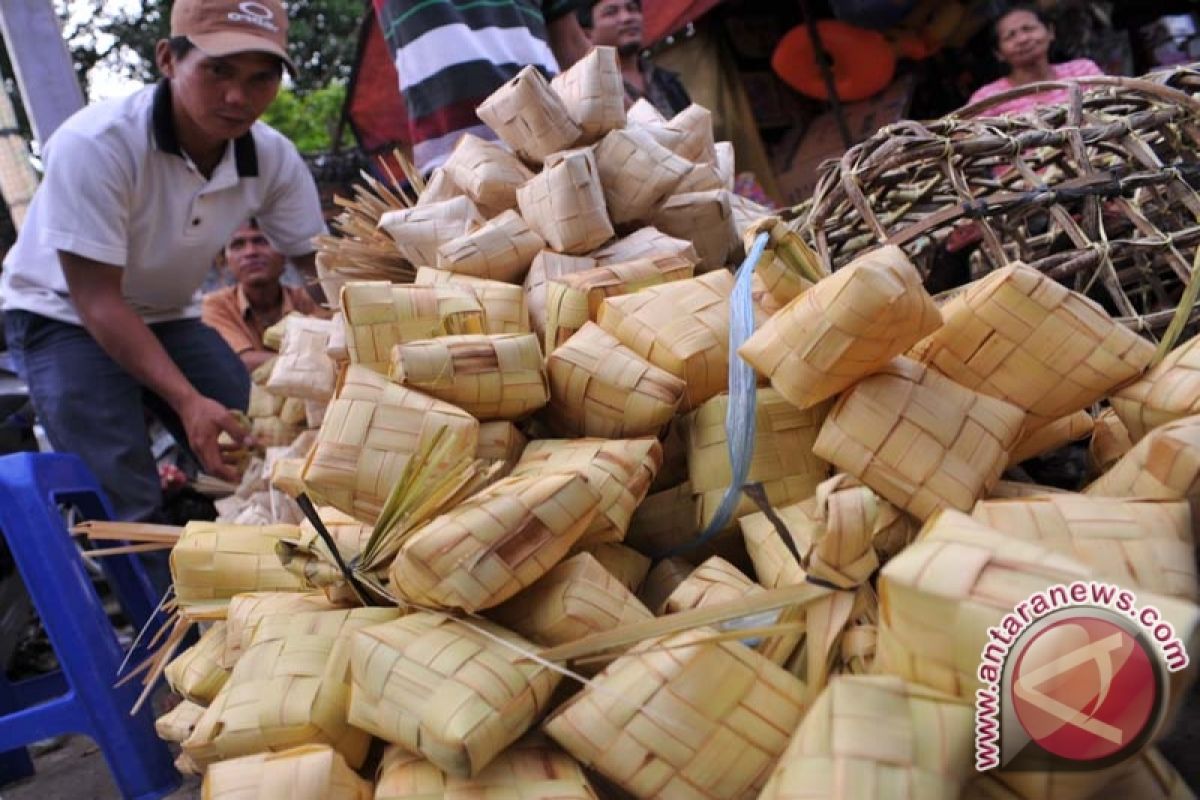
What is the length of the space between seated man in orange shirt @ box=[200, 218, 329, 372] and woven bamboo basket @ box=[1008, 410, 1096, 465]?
3.06 meters

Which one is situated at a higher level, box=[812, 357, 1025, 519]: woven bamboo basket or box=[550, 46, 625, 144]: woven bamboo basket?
box=[550, 46, 625, 144]: woven bamboo basket

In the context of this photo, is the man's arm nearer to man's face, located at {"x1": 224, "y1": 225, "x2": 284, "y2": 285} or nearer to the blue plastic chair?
the blue plastic chair

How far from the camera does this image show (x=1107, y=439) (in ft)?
3.80

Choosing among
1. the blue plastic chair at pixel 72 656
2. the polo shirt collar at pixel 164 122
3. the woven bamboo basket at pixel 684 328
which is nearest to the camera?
the woven bamboo basket at pixel 684 328

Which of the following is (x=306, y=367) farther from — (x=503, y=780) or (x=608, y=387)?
(x=503, y=780)

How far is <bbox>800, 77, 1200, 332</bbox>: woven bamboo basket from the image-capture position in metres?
1.36

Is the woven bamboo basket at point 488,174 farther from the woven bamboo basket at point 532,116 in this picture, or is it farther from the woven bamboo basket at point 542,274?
the woven bamboo basket at point 542,274

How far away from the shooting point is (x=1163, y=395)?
1026 millimetres

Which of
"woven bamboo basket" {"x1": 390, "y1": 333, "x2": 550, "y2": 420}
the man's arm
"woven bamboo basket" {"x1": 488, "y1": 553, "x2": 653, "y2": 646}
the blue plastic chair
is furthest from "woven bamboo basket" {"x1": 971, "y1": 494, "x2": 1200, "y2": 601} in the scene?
the man's arm

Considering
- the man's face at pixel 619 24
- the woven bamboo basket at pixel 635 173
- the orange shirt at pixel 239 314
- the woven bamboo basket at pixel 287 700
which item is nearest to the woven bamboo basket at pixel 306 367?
the woven bamboo basket at pixel 635 173

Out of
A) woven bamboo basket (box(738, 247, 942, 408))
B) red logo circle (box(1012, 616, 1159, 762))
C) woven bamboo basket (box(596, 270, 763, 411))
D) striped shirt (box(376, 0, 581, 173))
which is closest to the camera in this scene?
red logo circle (box(1012, 616, 1159, 762))

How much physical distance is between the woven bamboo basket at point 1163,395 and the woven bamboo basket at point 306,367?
1.15 m

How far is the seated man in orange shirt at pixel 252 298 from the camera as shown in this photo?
3.81 metres

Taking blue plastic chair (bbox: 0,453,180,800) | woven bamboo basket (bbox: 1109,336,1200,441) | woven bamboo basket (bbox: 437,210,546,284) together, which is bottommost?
blue plastic chair (bbox: 0,453,180,800)
